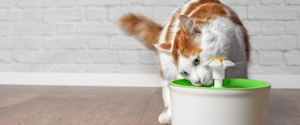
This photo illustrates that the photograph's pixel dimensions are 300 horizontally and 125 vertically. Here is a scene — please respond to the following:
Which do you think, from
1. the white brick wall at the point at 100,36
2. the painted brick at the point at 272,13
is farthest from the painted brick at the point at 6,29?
the painted brick at the point at 272,13

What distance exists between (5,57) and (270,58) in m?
1.77

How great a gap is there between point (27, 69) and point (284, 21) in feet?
5.62

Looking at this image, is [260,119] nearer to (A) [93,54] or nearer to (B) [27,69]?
(A) [93,54]

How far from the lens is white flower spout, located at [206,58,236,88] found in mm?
612

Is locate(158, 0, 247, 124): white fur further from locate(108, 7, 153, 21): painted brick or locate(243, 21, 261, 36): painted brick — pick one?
locate(108, 7, 153, 21): painted brick

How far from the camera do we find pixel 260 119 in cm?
62

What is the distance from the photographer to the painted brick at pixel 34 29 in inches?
72.3

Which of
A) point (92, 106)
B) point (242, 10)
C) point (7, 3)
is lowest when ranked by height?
point (92, 106)

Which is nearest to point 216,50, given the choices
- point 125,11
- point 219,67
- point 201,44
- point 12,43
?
point 201,44

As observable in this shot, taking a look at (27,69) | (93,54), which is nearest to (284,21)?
(93,54)

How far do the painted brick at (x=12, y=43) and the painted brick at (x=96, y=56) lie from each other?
415 mm

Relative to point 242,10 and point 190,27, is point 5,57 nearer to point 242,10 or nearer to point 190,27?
point 190,27

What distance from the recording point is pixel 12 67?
1895 mm

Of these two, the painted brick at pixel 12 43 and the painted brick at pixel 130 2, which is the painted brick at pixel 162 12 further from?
the painted brick at pixel 12 43
